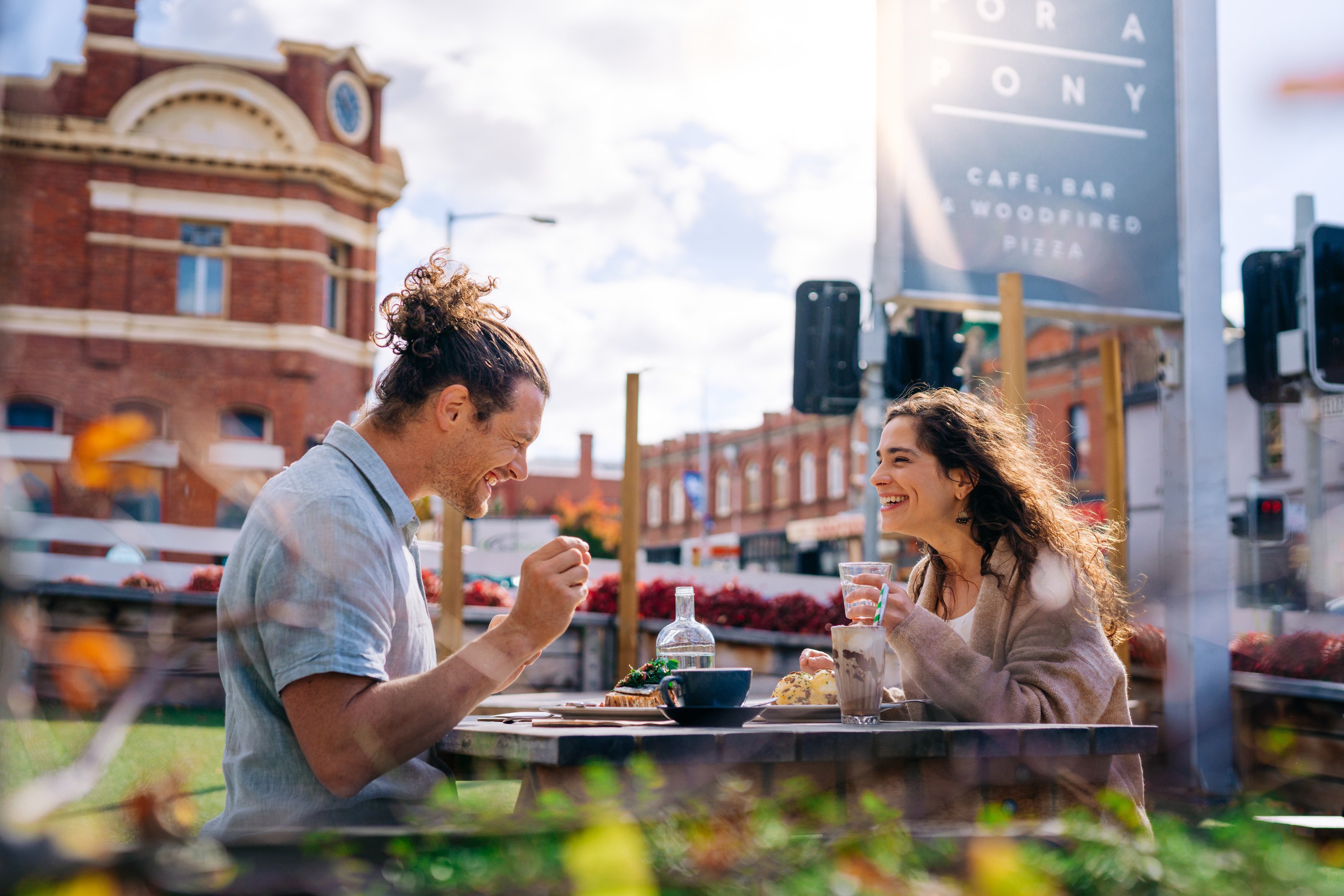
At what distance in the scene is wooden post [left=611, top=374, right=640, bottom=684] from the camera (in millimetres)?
6934

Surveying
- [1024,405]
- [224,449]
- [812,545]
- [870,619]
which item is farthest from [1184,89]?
[812,545]

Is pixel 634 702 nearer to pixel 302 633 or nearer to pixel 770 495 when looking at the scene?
pixel 302 633

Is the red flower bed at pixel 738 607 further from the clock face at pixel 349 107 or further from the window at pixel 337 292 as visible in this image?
the clock face at pixel 349 107

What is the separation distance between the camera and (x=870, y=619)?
2.44m

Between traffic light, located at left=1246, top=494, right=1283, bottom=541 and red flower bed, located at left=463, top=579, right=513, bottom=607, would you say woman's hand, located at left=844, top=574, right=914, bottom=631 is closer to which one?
red flower bed, located at left=463, top=579, right=513, bottom=607

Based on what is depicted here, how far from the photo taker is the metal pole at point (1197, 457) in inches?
250

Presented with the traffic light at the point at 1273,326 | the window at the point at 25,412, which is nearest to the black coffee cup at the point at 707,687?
the window at the point at 25,412

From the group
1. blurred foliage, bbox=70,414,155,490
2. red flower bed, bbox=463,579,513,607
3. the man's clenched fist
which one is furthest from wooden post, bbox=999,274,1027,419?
red flower bed, bbox=463,579,513,607

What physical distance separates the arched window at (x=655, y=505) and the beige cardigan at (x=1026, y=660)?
58.5m

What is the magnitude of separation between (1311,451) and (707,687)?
11.2 m

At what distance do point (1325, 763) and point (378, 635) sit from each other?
17.7 ft

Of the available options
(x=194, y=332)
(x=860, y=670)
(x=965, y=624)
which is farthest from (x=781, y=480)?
(x=860, y=670)

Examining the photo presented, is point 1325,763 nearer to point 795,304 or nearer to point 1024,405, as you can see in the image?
point 1024,405

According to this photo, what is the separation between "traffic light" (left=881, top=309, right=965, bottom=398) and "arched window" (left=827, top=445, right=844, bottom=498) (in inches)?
1493
